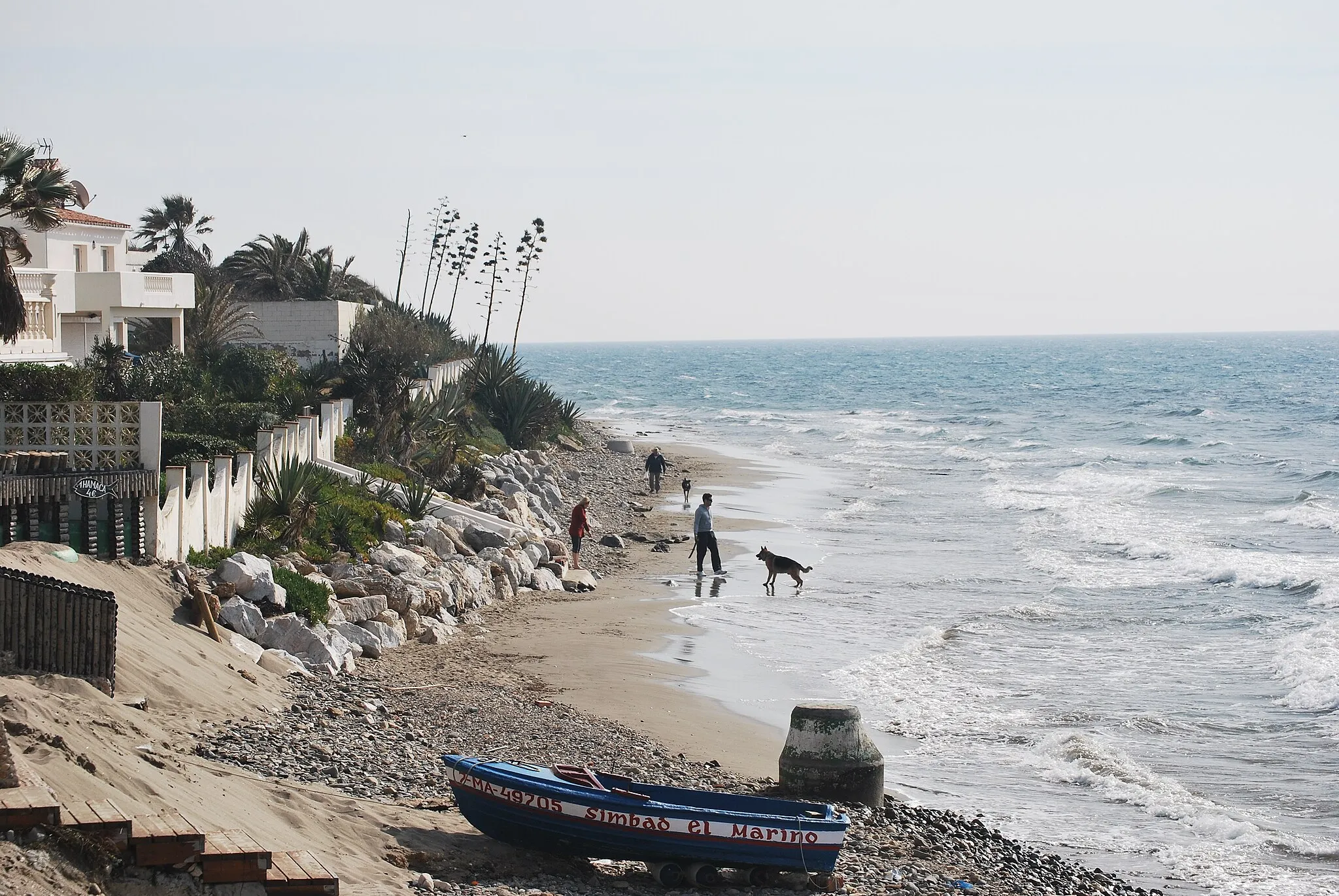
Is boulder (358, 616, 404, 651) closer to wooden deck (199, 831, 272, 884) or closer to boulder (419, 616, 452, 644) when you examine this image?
boulder (419, 616, 452, 644)

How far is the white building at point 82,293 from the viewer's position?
24484 millimetres

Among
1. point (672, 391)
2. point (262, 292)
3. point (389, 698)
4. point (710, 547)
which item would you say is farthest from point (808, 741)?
point (672, 391)

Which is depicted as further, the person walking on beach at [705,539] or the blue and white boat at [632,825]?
the person walking on beach at [705,539]

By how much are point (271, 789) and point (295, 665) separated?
4084 mm

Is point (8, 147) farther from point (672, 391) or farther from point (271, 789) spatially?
point (672, 391)

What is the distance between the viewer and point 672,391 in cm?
10494

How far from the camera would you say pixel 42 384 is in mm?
16875

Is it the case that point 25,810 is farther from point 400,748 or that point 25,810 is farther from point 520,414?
point 520,414

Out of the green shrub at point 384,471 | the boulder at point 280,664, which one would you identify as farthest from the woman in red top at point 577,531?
the boulder at point 280,664

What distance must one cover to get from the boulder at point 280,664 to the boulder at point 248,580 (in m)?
1.03

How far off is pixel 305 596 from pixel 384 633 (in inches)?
44.2

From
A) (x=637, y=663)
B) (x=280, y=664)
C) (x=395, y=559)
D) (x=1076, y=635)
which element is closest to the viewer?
(x=280, y=664)

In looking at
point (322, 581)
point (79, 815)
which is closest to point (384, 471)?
point (322, 581)

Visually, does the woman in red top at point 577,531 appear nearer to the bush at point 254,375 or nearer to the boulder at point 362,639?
the bush at point 254,375
